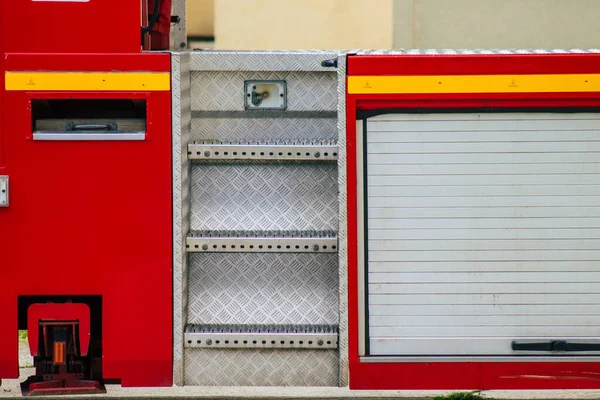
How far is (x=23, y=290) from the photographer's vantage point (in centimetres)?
A: 516

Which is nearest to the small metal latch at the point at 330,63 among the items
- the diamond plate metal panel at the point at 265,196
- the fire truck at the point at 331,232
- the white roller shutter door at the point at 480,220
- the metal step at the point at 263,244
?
the fire truck at the point at 331,232

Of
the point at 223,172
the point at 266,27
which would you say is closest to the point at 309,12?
the point at 266,27

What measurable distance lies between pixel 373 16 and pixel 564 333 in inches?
342

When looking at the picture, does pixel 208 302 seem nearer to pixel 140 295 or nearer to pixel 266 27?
pixel 140 295

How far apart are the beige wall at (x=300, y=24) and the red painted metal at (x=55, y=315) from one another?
864 centimetres

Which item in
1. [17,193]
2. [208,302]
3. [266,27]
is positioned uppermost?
[266,27]

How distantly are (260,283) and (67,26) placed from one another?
147 cm

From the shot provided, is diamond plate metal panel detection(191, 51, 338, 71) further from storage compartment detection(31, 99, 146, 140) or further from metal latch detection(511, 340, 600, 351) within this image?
metal latch detection(511, 340, 600, 351)

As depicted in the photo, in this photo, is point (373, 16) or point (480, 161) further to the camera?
point (373, 16)

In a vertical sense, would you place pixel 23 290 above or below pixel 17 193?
below

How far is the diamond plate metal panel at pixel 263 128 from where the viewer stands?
5.42 m

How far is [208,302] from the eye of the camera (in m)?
5.35

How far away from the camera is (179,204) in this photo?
203 inches

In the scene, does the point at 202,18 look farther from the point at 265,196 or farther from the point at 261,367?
the point at 261,367
